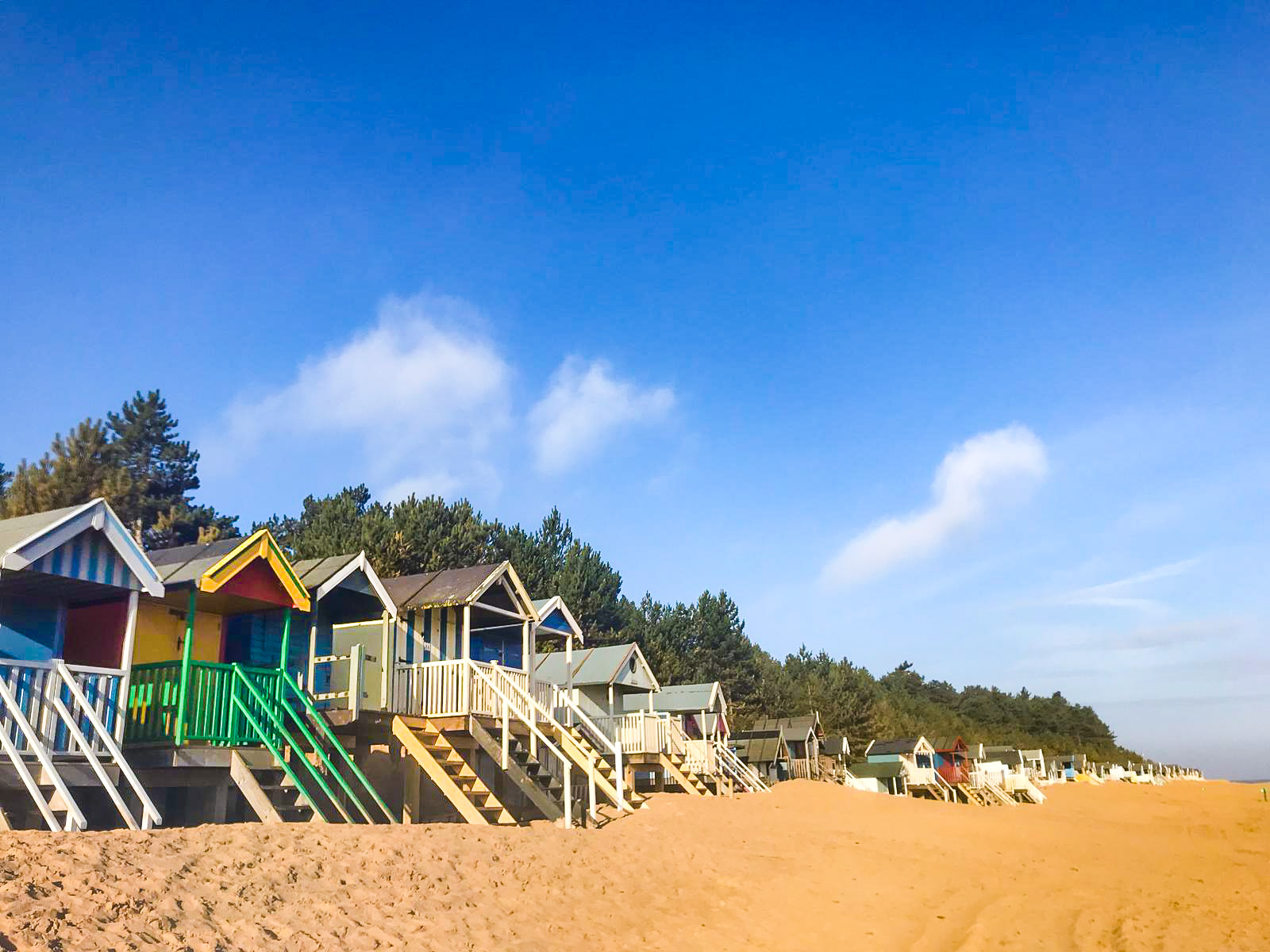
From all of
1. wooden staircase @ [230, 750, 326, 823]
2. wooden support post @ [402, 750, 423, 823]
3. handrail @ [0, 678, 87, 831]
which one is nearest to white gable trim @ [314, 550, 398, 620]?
wooden support post @ [402, 750, 423, 823]

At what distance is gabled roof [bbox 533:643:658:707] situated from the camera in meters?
32.5

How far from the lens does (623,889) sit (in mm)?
12602

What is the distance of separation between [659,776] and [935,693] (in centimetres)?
11156

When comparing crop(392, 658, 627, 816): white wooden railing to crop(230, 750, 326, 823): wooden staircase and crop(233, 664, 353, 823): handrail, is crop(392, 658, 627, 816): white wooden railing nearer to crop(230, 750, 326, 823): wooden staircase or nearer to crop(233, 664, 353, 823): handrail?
crop(230, 750, 326, 823): wooden staircase

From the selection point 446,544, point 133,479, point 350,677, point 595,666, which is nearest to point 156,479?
point 133,479

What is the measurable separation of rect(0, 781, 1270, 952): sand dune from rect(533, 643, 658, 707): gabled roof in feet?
35.6

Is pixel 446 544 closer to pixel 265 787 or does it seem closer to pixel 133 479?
pixel 133 479

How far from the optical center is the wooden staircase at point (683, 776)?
80.7 ft

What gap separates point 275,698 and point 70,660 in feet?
10.3

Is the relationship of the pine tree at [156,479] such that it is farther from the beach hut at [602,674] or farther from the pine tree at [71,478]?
the beach hut at [602,674]

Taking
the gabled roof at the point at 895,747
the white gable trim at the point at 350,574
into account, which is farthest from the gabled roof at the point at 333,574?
the gabled roof at the point at 895,747

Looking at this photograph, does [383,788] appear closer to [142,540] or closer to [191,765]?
[191,765]

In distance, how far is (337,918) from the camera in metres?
8.91

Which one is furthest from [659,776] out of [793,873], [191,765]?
[191,765]
